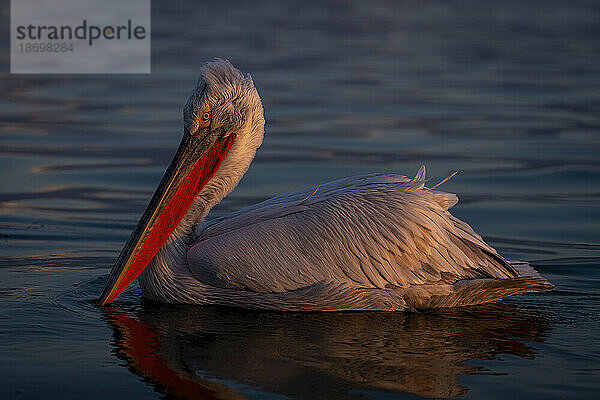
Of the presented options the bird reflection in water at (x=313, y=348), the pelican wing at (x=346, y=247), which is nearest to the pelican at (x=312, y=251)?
the pelican wing at (x=346, y=247)

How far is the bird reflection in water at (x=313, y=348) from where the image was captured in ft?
14.8

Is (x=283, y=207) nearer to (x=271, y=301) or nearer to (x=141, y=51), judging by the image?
(x=271, y=301)

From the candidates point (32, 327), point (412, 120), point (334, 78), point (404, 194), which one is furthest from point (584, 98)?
point (32, 327)

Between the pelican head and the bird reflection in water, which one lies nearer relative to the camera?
the bird reflection in water

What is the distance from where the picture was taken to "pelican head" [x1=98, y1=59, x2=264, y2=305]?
5775 mm

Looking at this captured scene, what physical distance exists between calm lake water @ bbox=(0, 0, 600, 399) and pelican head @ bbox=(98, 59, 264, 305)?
1.39ft

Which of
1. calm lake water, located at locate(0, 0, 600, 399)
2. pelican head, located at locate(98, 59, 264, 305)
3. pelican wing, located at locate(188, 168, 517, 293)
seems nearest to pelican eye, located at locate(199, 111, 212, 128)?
pelican head, located at locate(98, 59, 264, 305)

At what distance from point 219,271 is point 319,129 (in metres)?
5.21

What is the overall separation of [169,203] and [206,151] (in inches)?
14.5

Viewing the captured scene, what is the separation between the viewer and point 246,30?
18.2m
